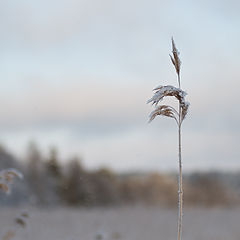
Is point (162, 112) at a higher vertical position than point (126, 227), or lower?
higher

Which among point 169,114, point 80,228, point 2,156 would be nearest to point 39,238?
point 80,228

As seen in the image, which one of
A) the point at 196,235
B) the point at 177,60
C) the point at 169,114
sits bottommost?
the point at 196,235

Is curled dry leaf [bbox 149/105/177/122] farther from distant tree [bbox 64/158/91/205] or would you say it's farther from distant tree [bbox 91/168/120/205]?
distant tree [bbox 91/168/120/205]

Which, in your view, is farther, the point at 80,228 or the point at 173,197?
the point at 173,197

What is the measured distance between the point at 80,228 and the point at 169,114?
37.1ft

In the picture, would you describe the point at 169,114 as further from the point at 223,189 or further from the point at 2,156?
the point at 223,189

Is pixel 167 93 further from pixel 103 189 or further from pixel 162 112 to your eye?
pixel 103 189

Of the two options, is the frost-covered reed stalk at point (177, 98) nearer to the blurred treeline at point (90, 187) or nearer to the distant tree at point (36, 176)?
the blurred treeline at point (90, 187)

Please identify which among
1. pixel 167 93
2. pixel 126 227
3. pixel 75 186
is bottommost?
pixel 126 227

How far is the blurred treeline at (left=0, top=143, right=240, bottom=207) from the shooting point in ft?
74.2

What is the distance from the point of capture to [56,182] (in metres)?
25.4

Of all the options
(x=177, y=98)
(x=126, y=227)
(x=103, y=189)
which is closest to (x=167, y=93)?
(x=177, y=98)

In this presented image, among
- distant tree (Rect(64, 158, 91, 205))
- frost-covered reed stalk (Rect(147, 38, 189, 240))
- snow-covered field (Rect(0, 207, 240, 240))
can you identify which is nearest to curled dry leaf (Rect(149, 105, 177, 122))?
frost-covered reed stalk (Rect(147, 38, 189, 240))

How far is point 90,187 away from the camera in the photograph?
24.0 m
